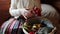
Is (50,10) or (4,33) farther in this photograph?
(50,10)

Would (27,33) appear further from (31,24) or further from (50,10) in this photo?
(50,10)

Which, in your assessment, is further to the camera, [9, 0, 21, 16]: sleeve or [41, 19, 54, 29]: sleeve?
[9, 0, 21, 16]: sleeve

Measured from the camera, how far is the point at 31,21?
39.6 inches

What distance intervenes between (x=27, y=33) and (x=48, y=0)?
1027mm

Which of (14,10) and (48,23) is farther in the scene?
(14,10)

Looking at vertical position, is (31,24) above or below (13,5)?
below

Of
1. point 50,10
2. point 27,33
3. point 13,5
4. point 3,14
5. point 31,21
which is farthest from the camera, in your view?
point 3,14

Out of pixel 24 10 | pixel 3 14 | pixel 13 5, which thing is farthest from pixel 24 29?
pixel 3 14

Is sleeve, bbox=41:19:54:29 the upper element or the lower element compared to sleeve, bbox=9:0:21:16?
lower

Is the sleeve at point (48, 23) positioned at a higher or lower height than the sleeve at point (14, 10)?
lower

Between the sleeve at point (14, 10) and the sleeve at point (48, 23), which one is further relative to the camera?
the sleeve at point (14, 10)

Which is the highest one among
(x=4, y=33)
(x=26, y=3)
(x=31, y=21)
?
(x=26, y=3)

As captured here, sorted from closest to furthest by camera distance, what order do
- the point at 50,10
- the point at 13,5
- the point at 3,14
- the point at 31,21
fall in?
1. the point at 31,21
2. the point at 13,5
3. the point at 50,10
4. the point at 3,14

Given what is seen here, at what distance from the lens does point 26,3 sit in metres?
1.17
